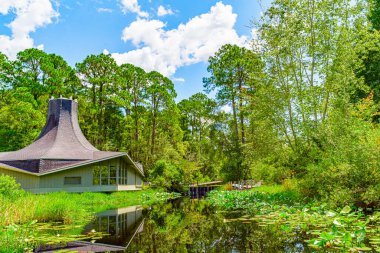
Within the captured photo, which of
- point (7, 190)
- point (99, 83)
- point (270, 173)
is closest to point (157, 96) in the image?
point (99, 83)

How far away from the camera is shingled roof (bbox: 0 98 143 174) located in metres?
20.7

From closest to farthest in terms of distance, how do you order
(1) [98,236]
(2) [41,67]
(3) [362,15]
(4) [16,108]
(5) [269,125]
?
(1) [98,236], (3) [362,15], (5) [269,125], (4) [16,108], (2) [41,67]

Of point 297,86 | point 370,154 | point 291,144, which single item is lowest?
point 370,154

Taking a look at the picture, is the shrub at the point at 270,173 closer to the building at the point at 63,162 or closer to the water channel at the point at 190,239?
the water channel at the point at 190,239

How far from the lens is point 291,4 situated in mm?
14391

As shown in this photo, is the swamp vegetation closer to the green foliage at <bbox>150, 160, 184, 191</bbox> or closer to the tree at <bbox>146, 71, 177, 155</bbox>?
the green foliage at <bbox>150, 160, 184, 191</bbox>

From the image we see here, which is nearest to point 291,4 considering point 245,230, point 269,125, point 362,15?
point 362,15

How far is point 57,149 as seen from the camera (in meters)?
22.0

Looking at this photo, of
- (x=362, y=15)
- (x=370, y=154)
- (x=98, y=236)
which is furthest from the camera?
(x=362, y=15)

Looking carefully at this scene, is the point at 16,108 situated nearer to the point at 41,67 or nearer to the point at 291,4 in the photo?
the point at 41,67

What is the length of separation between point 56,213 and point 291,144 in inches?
384

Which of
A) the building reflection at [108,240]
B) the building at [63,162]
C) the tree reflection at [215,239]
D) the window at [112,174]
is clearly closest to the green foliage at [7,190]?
the building reflection at [108,240]

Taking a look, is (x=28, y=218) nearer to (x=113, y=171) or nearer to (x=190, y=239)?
(x=190, y=239)

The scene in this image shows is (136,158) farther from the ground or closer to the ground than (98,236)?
farther from the ground
